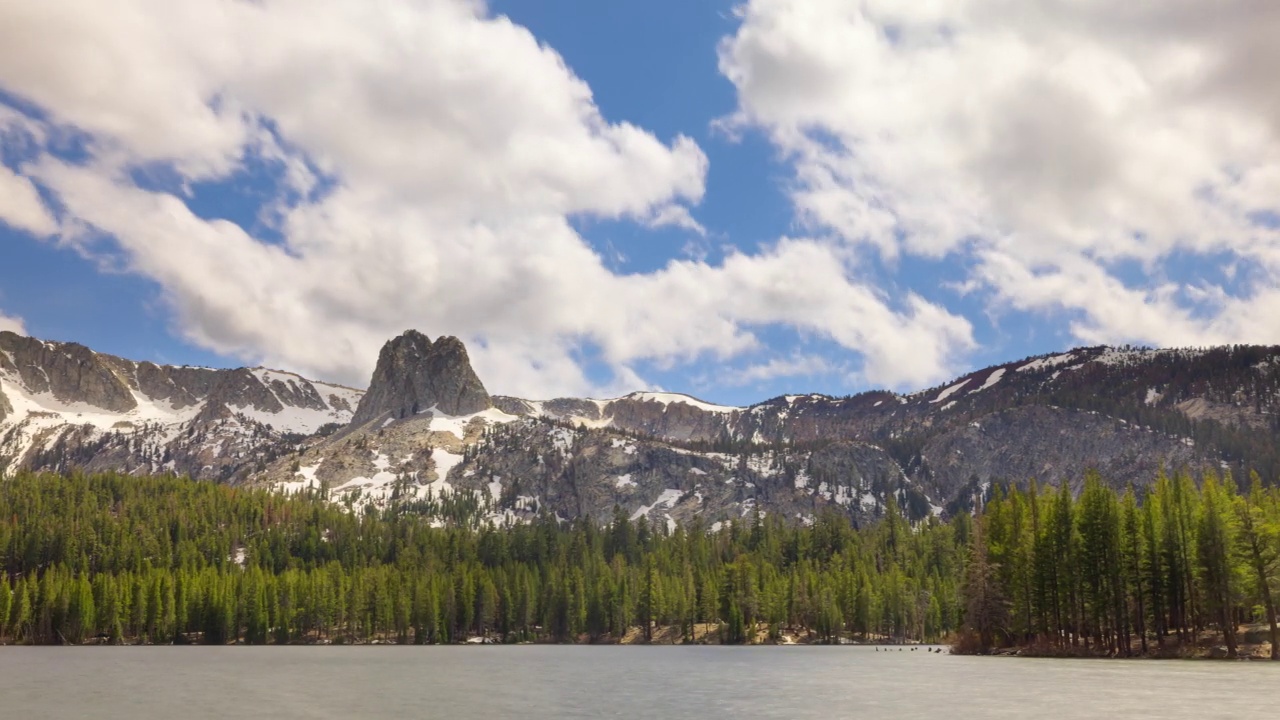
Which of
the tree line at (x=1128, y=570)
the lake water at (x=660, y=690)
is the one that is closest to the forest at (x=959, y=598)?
the tree line at (x=1128, y=570)

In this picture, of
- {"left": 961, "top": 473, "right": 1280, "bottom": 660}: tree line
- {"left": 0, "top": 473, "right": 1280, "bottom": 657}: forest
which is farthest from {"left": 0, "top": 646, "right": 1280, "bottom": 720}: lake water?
{"left": 0, "top": 473, "right": 1280, "bottom": 657}: forest

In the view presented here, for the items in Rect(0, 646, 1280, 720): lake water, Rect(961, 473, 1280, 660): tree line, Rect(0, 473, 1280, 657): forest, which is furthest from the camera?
Rect(0, 473, 1280, 657): forest

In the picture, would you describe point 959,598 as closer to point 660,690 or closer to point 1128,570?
point 1128,570

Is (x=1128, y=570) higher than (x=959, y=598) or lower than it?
higher

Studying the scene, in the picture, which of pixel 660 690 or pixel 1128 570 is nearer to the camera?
pixel 660 690

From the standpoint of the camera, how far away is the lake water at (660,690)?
5219 centimetres

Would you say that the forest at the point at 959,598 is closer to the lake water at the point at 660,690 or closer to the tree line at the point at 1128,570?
the tree line at the point at 1128,570

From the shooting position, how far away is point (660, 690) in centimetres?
6869

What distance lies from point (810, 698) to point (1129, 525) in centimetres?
5165

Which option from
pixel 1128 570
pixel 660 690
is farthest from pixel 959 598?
pixel 660 690

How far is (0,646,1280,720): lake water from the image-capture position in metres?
52.2

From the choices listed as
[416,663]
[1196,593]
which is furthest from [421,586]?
[1196,593]

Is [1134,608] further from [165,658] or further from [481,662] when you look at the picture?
[165,658]

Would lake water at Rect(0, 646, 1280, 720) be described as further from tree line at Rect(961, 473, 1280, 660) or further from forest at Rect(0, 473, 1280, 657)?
forest at Rect(0, 473, 1280, 657)
